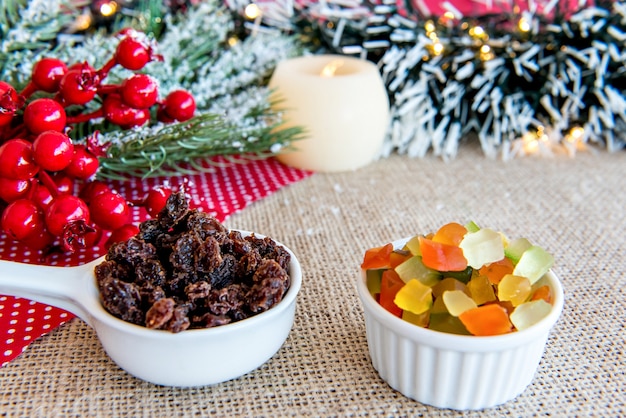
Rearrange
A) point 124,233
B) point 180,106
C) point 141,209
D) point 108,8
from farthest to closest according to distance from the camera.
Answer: point 108,8 → point 141,209 → point 180,106 → point 124,233

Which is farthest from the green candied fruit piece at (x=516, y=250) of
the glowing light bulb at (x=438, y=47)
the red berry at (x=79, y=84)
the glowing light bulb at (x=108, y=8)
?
the glowing light bulb at (x=108, y=8)

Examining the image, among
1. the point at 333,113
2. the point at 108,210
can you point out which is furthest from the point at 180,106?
the point at 333,113

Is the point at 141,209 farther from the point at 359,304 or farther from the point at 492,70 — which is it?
the point at 492,70

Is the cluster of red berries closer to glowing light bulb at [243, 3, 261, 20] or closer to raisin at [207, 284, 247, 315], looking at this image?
raisin at [207, 284, 247, 315]

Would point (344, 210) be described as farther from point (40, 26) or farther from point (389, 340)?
point (40, 26)

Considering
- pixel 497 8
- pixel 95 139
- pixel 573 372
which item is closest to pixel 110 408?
pixel 95 139

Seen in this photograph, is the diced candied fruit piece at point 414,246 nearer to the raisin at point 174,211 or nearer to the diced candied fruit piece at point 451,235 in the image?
the diced candied fruit piece at point 451,235

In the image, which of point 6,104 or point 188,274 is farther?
point 6,104

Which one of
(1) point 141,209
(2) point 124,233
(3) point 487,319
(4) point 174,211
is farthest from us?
(1) point 141,209
